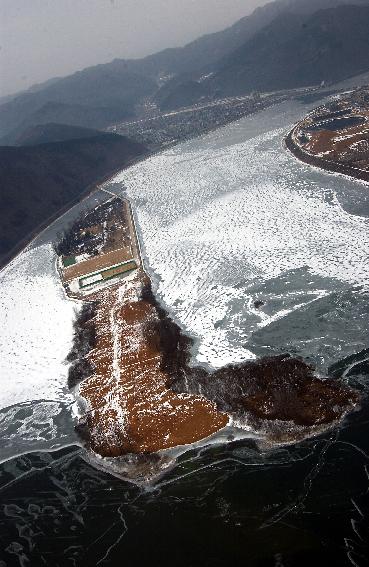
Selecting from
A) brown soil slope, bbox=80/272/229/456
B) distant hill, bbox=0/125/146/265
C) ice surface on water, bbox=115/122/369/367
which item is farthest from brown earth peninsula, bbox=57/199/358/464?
distant hill, bbox=0/125/146/265

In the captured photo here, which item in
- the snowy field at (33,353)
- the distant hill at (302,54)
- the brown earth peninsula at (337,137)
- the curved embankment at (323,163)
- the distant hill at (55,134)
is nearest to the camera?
the snowy field at (33,353)

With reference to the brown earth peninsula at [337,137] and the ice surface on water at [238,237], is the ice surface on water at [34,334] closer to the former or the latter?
the ice surface on water at [238,237]

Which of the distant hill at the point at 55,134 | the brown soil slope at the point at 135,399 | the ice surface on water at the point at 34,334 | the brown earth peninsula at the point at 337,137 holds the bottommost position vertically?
the brown earth peninsula at the point at 337,137

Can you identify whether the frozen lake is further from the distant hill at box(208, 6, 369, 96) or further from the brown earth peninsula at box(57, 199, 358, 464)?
the distant hill at box(208, 6, 369, 96)

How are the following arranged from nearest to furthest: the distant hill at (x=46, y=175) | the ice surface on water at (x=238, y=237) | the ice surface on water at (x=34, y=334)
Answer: the ice surface on water at (x=34, y=334) < the ice surface on water at (x=238, y=237) < the distant hill at (x=46, y=175)

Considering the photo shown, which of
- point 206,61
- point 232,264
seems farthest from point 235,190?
point 206,61

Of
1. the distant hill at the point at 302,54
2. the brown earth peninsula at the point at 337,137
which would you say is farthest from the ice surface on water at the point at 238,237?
the distant hill at the point at 302,54
